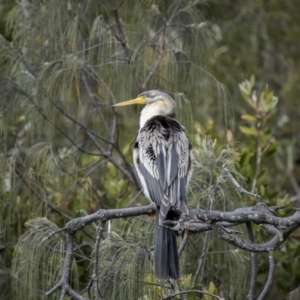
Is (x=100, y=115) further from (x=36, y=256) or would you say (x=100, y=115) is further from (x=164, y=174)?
(x=36, y=256)

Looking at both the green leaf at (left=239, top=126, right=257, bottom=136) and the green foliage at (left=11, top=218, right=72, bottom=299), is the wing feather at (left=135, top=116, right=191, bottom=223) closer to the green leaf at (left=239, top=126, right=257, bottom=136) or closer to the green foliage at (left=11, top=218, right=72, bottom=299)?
the green foliage at (left=11, top=218, right=72, bottom=299)

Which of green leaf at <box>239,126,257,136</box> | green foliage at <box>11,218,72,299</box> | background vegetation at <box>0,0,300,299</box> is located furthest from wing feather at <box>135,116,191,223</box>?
green leaf at <box>239,126,257,136</box>

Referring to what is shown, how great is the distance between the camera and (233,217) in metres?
2.84

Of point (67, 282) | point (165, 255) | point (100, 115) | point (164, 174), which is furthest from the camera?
point (100, 115)

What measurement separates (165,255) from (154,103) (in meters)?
1.33

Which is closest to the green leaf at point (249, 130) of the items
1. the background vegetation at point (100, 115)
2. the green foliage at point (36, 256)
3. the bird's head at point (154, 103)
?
the background vegetation at point (100, 115)

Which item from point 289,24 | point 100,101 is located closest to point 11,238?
point 100,101

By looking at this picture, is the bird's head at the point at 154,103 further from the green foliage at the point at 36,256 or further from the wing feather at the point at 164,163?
the green foliage at the point at 36,256

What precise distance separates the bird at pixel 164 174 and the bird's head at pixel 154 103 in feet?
0.12

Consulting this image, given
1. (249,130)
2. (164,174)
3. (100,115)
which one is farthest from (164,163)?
(249,130)

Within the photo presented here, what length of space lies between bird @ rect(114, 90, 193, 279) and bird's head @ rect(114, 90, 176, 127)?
0.12ft

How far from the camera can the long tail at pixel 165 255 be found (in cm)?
307

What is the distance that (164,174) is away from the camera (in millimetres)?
3561

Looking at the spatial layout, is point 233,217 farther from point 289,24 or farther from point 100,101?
point 289,24
